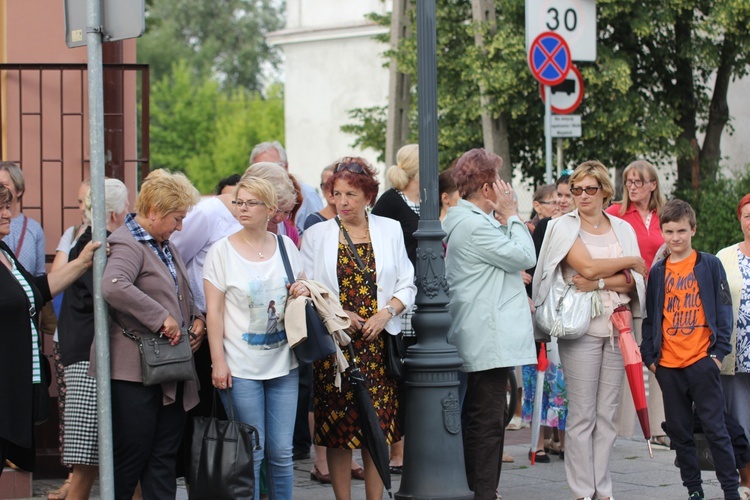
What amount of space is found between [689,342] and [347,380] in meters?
2.10

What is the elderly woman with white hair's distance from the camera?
252 inches

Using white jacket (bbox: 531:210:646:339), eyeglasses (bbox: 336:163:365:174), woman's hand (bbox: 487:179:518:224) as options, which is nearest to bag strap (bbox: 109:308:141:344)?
eyeglasses (bbox: 336:163:365:174)

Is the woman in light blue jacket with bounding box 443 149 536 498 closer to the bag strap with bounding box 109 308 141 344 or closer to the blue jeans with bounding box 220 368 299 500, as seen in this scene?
the blue jeans with bounding box 220 368 299 500

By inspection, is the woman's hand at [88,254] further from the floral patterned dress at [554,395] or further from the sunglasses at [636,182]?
the sunglasses at [636,182]

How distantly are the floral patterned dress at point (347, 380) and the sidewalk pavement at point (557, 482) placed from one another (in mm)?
1080

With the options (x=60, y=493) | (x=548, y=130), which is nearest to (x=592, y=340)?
(x=60, y=493)

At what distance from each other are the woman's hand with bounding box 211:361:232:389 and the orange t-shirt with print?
269 centimetres

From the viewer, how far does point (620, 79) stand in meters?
18.1

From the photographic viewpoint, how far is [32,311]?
19.1ft

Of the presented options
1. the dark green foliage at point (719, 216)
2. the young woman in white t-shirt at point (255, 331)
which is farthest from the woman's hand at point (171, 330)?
the dark green foliage at point (719, 216)

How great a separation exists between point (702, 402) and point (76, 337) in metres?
3.70

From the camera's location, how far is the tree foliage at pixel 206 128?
55.0 meters

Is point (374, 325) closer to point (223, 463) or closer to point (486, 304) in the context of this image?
point (486, 304)

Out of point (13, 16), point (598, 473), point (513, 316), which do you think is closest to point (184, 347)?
point (513, 316)
